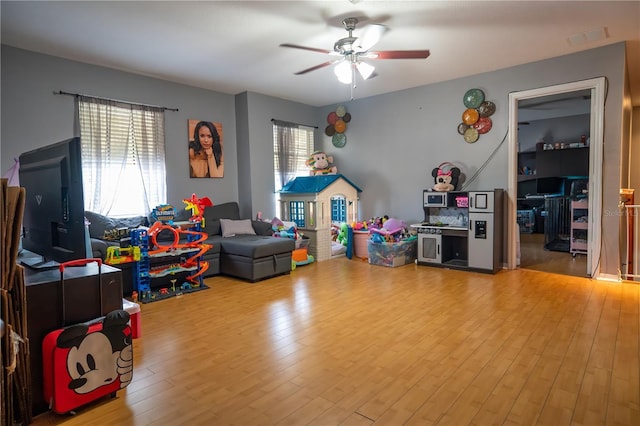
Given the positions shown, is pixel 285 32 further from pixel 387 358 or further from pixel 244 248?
pixel 387 358

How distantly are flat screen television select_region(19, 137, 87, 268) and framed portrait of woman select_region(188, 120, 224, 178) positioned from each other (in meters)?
3.47

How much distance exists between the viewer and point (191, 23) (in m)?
3.45

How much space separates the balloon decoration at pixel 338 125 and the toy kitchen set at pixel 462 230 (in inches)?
84.8

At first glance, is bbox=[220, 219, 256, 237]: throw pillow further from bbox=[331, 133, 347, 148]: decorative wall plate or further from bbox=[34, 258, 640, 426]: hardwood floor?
bbox=[331, 133, 347, 148]: decorative wall plate

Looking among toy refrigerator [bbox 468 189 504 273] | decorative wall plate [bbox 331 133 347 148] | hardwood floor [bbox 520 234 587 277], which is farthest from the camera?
decorative wall plate [bbox 331 133 347 148]

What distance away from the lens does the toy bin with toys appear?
5.40m

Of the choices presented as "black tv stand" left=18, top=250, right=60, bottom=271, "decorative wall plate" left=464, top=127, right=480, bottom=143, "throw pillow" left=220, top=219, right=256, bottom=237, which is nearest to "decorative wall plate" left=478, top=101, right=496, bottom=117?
"decorative wall plate" left=464, top=127, right=480, bottom=143

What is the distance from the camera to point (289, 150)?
21.9 feet

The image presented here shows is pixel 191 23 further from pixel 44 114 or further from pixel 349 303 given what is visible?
pixel 349 303

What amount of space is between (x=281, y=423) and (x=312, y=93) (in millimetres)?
5306

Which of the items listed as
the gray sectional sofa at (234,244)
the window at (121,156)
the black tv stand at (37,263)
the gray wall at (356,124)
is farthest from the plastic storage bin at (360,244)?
the black tv stand at (37,263)

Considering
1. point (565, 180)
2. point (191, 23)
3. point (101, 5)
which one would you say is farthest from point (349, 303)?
point (565, 180)

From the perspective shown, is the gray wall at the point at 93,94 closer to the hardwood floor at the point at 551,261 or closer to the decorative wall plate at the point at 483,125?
the decorative wall plate at the point at 483,125

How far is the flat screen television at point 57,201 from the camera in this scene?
1.76 m
